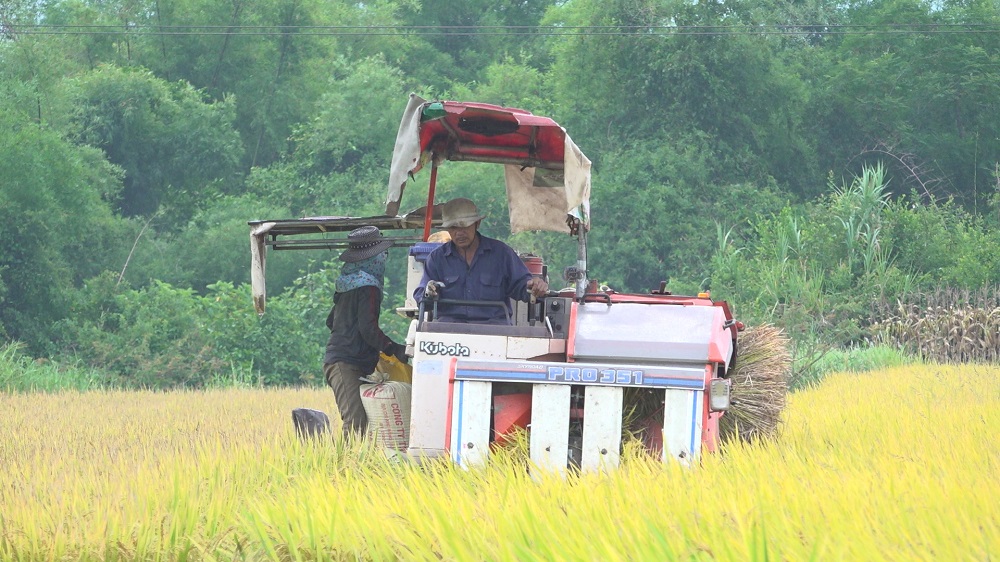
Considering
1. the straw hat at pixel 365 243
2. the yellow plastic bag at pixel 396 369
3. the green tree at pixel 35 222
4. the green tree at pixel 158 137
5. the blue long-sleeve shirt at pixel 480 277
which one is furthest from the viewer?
the green tree at pixel 158 137

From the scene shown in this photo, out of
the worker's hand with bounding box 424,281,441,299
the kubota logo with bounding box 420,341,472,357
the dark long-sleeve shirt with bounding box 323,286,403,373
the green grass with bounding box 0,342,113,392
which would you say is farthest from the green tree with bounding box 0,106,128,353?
the kubota logo with bounding box 420,341,472,357

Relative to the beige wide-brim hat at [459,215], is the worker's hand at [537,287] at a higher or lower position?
lower

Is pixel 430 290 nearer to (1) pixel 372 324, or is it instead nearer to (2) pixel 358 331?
(1) pixel 372 324

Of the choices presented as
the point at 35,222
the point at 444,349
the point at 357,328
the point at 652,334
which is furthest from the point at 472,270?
the point at 35,222

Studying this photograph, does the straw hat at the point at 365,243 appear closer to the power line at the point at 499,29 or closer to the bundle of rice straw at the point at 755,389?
the bundle of rice straw at the point at 755,389

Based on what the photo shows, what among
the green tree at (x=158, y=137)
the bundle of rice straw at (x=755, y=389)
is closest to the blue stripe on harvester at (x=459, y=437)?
the bundle of rice straw at (x=755, y=389)

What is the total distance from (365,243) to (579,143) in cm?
2646

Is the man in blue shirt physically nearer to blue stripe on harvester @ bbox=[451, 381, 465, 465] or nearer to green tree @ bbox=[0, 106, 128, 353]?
blue stripe on harvester @ bbox=[451, 381, 465, 465]

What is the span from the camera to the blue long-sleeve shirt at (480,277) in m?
8.10

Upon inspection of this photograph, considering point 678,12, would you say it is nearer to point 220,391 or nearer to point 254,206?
Result: point 254,206

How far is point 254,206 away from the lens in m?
35.0

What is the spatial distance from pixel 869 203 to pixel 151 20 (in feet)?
78.4

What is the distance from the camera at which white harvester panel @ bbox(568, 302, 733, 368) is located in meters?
7.27

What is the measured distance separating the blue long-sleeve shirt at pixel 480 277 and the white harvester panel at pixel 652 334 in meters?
0.75
